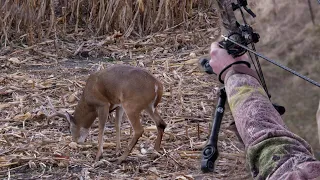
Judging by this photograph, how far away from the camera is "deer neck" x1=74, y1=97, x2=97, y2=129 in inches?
234

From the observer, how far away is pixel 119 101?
5.53 metres

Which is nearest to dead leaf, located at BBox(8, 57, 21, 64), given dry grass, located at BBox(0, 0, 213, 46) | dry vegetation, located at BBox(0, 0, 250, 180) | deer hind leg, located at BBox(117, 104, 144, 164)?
dry vegetation, located at BBox(0, 0, 250, 180)

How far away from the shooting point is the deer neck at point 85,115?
234 inches

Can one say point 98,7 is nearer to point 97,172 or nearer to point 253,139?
point 97,172

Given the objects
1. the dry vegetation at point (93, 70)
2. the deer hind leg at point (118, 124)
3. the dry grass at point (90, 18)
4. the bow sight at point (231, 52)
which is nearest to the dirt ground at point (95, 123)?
the dry vegetation at point (93, 70)

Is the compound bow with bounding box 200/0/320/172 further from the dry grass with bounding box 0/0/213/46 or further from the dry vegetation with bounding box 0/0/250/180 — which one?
the dry grass with bounding box 0/0/213/46

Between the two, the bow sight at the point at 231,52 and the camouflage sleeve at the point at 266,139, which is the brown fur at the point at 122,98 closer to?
the bow sight at the point at 231,52

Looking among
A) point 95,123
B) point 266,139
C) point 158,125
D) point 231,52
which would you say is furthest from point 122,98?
point 266,139

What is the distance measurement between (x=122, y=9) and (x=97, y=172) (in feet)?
15.9

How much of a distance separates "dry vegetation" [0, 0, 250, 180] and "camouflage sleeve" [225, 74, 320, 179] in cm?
97

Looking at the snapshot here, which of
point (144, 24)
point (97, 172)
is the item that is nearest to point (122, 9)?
point (144, 24)

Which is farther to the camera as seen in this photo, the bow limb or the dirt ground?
the dirt ground

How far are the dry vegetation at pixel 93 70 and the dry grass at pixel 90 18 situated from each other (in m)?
0.01

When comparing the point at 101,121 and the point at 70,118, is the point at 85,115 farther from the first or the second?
the point at 101,121
